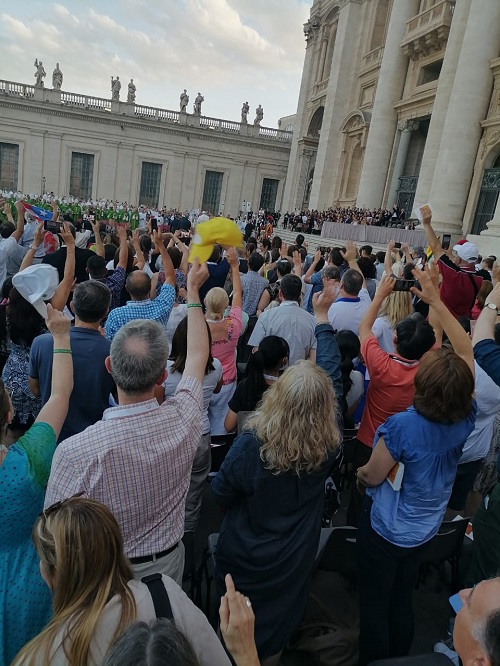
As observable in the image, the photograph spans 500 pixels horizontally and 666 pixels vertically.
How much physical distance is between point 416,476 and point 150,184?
39654mm

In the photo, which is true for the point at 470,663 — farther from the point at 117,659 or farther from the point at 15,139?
the point at 15,139

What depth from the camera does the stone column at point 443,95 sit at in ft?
58.7

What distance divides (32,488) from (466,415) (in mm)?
2009

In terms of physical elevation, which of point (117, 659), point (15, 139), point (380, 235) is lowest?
point (117, 659)

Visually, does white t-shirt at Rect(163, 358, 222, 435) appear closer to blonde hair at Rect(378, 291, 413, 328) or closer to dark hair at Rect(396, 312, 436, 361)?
dark hair at Rect(396, 312, 436, 361)

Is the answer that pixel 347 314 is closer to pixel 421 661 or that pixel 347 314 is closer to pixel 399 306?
pixel 399 306

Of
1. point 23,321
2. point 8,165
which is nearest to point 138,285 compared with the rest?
point 23,321

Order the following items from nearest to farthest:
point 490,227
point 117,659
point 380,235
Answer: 1. point 117,659
2. point 490,227
3. point 380,235

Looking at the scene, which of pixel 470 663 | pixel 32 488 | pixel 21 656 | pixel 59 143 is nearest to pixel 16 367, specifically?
pixel 32 488

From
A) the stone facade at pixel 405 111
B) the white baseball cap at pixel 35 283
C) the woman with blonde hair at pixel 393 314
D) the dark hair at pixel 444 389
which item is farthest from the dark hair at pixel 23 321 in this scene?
the stone facade at pixel 405 111

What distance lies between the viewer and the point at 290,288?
4.27 m

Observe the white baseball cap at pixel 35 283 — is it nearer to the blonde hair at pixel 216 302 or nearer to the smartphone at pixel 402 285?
the blonde hair at pixel 216 302

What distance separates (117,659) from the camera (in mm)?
969

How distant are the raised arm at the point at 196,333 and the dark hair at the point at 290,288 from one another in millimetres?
1662
